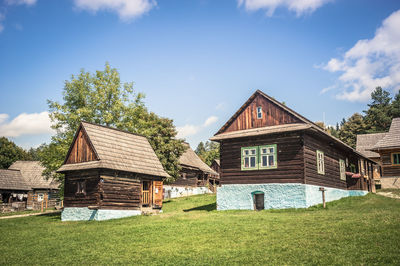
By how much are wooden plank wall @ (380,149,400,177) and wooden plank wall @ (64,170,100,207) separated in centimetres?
2817

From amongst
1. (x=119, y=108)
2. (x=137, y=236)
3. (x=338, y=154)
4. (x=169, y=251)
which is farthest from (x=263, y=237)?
(x=119, y=108)

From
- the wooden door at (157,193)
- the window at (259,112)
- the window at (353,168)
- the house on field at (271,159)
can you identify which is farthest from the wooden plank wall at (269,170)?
the window at (353,168)

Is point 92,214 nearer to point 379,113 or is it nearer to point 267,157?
point 267,157

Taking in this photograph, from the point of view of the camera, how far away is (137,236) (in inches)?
610

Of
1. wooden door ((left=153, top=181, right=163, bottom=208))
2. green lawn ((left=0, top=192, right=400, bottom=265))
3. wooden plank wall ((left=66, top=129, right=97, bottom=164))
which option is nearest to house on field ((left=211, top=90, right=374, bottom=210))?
green lawn ((left=0, top=192, right=400, bottom=265))

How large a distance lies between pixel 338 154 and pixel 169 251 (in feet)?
72.5

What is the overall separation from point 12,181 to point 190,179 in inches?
955

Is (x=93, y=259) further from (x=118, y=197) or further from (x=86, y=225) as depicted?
(x=118, y=197)

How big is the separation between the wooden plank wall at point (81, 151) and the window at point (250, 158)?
34.8 ft

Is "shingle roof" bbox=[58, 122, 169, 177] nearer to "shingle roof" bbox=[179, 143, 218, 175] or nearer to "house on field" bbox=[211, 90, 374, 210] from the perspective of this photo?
"house on field" bbox=[211, 90, 374, 210]

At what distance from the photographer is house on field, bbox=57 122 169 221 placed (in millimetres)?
23391

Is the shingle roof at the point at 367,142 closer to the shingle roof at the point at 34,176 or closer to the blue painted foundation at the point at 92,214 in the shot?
the blue painted foundation at the point at 92,214

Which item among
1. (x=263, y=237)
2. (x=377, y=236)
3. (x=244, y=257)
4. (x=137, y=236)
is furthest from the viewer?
(x=137, y=236)

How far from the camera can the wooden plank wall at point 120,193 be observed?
23.3 meters
